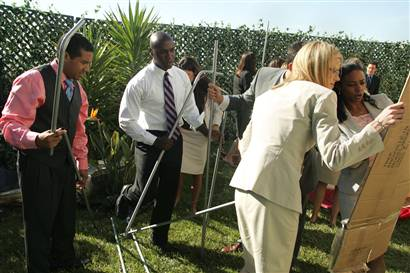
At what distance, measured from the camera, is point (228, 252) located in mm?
4098

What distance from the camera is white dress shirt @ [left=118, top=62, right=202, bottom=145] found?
362 centimetres

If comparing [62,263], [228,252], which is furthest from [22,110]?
[228,252]

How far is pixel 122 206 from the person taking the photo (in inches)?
165

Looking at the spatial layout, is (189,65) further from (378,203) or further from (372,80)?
(372,80)

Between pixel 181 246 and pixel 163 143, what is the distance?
1.21 m

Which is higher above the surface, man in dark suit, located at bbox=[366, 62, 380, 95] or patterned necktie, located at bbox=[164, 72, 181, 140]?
man in dark suit, located at bbox=[366, 62, 380, 95]

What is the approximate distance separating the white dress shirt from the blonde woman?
1.50m

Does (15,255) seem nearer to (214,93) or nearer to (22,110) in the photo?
(22,110)

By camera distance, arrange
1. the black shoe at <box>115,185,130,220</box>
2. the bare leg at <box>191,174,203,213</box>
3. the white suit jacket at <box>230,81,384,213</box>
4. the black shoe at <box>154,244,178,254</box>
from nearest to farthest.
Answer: the white suit jacket at <box>230,81,384,213</box>, the black shoe at <box>154,244,178,254</box>, the black shoe at <box>115,185,130,220</box>, the bare leg at <box>191,174,203,213</box>

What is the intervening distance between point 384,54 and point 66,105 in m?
10.4

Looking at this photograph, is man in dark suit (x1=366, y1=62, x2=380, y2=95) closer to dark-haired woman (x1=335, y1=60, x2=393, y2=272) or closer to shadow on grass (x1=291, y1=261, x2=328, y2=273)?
shadow on grass (x1=291, y1=261, x2=328, y2=273)

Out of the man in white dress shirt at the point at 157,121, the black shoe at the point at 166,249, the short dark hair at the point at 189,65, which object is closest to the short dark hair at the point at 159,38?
the man in white dress shirt at the point at 157,121

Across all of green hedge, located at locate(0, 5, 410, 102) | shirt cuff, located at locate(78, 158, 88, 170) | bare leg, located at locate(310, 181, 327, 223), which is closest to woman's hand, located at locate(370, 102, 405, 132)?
shirt cuff, located at locate(78, 158, 88, 170)

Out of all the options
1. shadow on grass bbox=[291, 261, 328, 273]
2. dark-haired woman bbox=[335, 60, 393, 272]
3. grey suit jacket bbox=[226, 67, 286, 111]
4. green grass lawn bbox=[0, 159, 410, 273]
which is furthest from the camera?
shadow on grass bbox=[291, 261, 328, 273]
